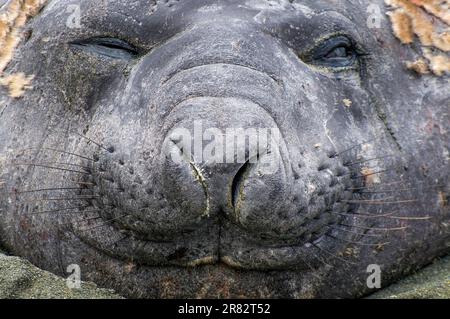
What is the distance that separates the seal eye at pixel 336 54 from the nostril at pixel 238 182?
1.05 meters

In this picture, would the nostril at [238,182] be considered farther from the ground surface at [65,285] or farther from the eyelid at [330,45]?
the eyelid at [330,45]

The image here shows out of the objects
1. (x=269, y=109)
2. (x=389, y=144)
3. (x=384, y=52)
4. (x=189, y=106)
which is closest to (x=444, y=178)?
(x=389, y=144)

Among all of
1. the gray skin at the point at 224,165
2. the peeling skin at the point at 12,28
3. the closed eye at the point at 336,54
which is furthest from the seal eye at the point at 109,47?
the closed eye at the point at 336,54

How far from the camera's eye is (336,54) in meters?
5.30

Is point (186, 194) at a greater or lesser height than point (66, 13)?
lesser

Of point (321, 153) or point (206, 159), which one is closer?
point (206, 159)

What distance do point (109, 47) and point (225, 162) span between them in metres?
1.30

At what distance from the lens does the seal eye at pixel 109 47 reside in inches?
207

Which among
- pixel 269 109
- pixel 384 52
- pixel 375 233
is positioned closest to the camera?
pixel 269 109

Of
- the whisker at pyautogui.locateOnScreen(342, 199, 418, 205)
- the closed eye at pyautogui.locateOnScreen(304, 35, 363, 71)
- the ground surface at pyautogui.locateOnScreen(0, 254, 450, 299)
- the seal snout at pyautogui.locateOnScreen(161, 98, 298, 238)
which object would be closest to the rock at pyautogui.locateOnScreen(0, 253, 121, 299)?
the ground surface at pyautogui.locateOnScreen(0, 254, 450, 299)

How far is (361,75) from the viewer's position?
5.33 m

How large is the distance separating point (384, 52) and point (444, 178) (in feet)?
2.34

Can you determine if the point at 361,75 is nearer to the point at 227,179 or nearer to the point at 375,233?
the point at 375,233

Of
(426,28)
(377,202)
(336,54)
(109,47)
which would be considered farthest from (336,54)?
(109,47)
